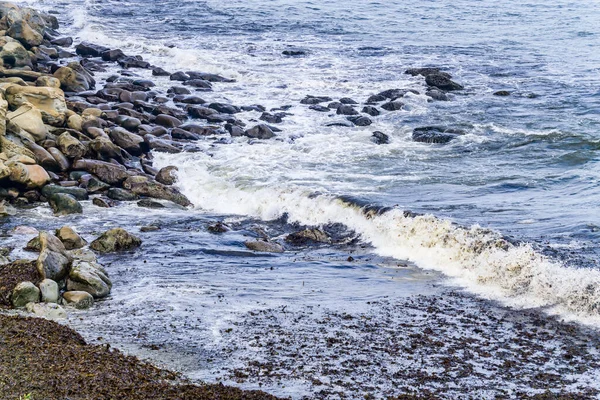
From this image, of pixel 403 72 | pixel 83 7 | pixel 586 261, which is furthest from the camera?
pixel 83 7

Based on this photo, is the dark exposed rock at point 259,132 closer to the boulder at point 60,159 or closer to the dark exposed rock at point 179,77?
the boulder at point 60,159

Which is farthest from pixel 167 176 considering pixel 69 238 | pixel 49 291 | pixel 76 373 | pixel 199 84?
pixel 76 373

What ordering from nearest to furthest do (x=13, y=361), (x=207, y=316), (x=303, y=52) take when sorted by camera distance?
(x=13, y=361) < (x=207, y=316) < (x=303, y=52)

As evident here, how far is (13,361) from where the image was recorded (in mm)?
11297

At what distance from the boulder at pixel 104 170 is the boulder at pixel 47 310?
900 cm

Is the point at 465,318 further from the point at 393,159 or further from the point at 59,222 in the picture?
the point at 393,159

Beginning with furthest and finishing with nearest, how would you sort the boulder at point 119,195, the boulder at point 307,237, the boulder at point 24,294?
the boulder at point 119,195 → the boulder at point 307,237 → the boulder at point 24,294

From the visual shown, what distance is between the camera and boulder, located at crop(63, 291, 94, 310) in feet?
48.1

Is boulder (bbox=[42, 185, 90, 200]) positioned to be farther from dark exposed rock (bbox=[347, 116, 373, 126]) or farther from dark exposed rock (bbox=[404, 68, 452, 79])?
dark exposed rock (bbox=[404, 68, 452, 79])

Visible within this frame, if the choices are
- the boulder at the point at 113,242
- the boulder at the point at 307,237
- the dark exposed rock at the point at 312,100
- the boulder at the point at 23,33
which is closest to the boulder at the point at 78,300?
the boulder at the point at 113,242

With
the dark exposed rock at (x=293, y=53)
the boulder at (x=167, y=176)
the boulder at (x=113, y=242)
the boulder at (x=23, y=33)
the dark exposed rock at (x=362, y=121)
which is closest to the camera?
the boulder at (x=113, y=242)

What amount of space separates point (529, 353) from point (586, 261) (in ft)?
15.6

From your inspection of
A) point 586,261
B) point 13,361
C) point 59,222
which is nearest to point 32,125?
point 59,222

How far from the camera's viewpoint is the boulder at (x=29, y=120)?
907 inches
